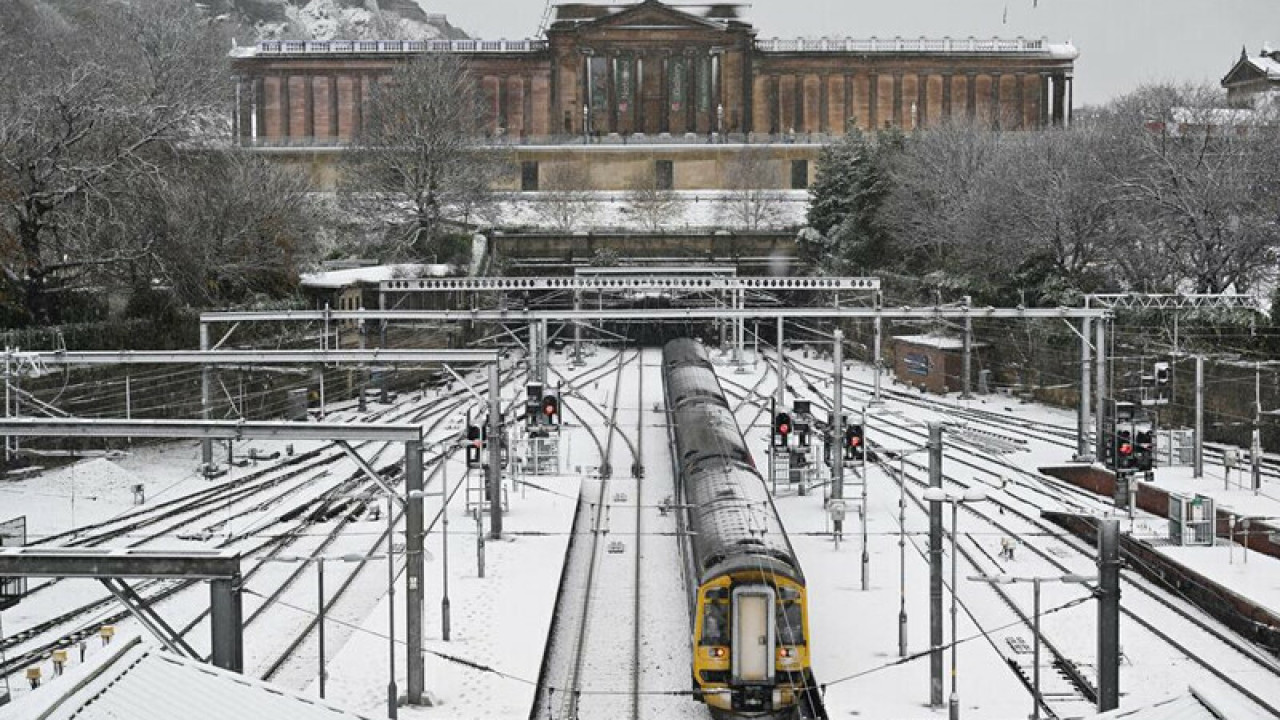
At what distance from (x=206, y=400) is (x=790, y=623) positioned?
21.9m

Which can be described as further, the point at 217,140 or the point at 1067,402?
the point at 217,140

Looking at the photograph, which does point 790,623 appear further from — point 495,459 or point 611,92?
point 611,92

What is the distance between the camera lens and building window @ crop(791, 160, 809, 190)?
97.0 metres

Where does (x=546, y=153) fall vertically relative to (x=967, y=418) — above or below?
above

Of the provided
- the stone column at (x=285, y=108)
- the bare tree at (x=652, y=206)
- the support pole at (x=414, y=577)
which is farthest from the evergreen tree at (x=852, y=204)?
the support pole at (x=414, y=577)

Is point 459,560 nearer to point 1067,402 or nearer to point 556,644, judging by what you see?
point 556,644

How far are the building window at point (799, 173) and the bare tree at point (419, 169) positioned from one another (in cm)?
2470

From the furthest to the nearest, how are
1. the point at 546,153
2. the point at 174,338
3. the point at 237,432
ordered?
the point at 546,153
the point at 174,338
the point at 237,432

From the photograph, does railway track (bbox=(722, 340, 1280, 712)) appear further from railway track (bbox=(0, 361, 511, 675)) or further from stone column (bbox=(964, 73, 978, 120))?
stone column (bbox=(964, 73, 978, 120))

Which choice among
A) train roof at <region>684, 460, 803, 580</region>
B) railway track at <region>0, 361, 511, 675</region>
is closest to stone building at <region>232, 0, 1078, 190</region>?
railway track at <region>0, 361, 511, 675</region>

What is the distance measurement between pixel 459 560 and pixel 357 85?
78551 millimetres

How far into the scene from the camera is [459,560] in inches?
1141

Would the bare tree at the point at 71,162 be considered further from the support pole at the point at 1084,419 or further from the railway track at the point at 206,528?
the support pole at the point at 1084,419

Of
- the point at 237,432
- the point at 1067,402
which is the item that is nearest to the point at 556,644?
the point at 237,432
